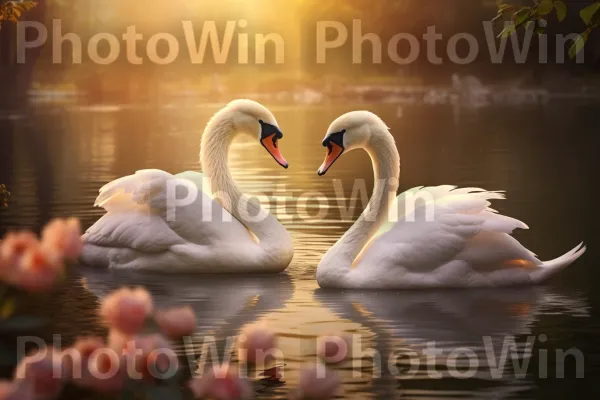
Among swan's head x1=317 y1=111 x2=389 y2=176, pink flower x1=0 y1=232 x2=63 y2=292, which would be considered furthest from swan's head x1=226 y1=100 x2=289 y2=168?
pink flower x1=0 y1=232 x2=63 y2=292

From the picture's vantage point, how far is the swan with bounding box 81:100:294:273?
1041 cm

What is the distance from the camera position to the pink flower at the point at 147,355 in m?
3.25

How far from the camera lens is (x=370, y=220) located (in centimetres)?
989

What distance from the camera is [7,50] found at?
6388 cm

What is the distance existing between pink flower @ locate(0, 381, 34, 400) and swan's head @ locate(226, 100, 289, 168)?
7.73m

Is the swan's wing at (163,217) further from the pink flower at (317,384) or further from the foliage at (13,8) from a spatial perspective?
the pink flower at (317,384)

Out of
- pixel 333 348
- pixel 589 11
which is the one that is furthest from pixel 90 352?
pixel 589 11

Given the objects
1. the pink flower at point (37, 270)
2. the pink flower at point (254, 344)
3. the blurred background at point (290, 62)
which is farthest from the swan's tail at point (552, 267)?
the blurred background at point (290, 62)

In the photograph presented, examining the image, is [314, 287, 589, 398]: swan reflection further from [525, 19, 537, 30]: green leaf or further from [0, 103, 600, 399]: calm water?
[525, 19, 537, 30]: green leaf

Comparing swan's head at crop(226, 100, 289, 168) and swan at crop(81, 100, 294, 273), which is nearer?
swan at crop(81, 100, 294, 273)

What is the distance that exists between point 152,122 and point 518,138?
16530 mm

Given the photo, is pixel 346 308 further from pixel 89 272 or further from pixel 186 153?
pixel 186 153

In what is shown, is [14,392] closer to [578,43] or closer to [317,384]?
[317,384]

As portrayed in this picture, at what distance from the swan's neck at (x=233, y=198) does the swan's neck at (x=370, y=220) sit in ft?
2.48
